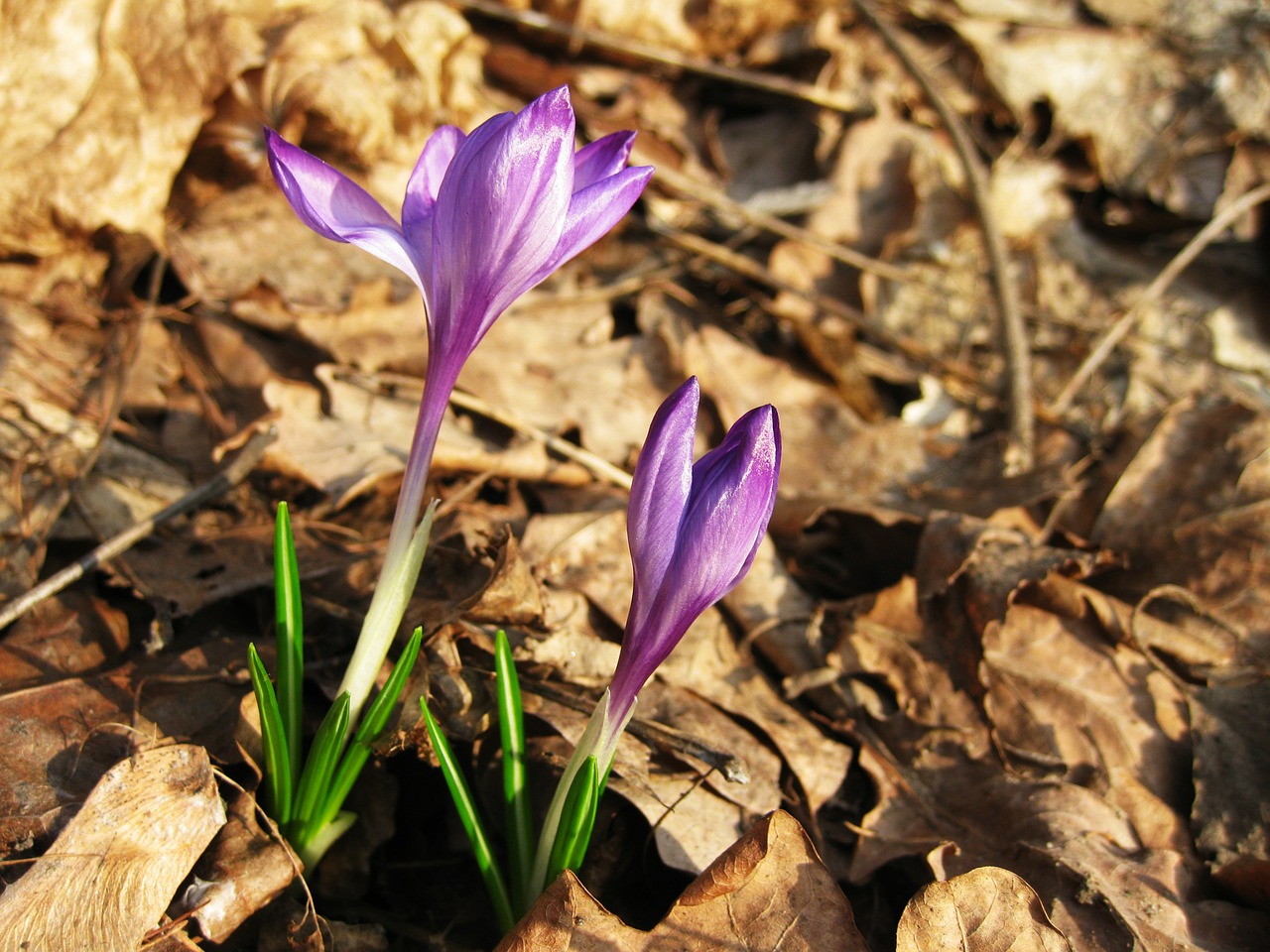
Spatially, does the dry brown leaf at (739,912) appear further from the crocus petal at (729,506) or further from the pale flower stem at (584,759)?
the crocus petal at (729,506)

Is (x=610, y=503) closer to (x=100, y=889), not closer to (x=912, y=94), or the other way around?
(x=100, y=889)

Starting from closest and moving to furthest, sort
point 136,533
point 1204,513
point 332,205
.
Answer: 1. point 332,205
2. point 136,533
3. point 1204,513

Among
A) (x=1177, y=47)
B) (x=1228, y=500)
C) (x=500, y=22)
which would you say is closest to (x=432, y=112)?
(x=500, y=22)

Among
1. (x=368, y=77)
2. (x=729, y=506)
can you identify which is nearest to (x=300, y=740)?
(x=729, y=506)

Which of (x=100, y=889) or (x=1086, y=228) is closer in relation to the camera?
(x=100, y=889)

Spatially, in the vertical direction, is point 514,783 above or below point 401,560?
below

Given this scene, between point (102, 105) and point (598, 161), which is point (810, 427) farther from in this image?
point (102, 105)
